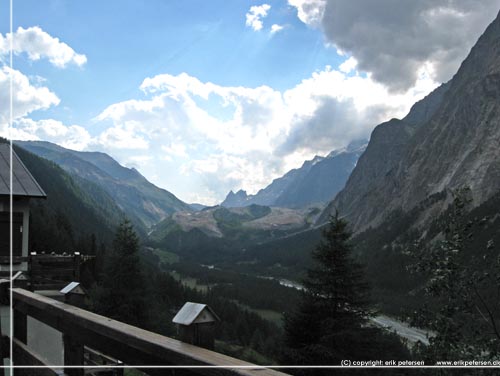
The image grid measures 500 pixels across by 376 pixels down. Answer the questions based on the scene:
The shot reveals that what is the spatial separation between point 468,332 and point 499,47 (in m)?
191

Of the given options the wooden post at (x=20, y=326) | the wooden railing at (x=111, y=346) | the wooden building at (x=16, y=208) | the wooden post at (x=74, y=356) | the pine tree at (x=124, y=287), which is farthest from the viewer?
the pine tree at (x=124, y=287)

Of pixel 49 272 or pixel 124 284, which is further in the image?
pixel 124 284

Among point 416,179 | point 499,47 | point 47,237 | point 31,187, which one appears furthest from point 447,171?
point 31,187

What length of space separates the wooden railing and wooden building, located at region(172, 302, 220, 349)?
0.24ft

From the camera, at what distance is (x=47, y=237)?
6269 cm

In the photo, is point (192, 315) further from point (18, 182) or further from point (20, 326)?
point (18, 182)

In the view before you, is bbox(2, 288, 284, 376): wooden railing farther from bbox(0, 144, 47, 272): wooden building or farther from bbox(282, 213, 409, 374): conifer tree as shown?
bbox(282, 213, 409, 374): conifer tree

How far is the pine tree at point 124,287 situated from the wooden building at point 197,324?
34.3 meters

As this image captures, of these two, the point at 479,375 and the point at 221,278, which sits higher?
the point at 479,375

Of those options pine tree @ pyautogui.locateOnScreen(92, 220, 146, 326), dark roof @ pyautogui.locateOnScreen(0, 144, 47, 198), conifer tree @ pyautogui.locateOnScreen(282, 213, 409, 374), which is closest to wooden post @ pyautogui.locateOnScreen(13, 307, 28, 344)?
dark roof @ pyautogui.locateOnScreen(0, 144, 47, 198)

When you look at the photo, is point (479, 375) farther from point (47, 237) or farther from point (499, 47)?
point (499, 47)

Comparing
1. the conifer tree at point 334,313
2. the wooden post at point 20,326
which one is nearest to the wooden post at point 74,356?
the wooden post at point 20,326

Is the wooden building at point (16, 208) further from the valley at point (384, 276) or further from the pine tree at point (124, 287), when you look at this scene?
the pine tree at point (124, 287)

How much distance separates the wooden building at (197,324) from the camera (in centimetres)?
287
